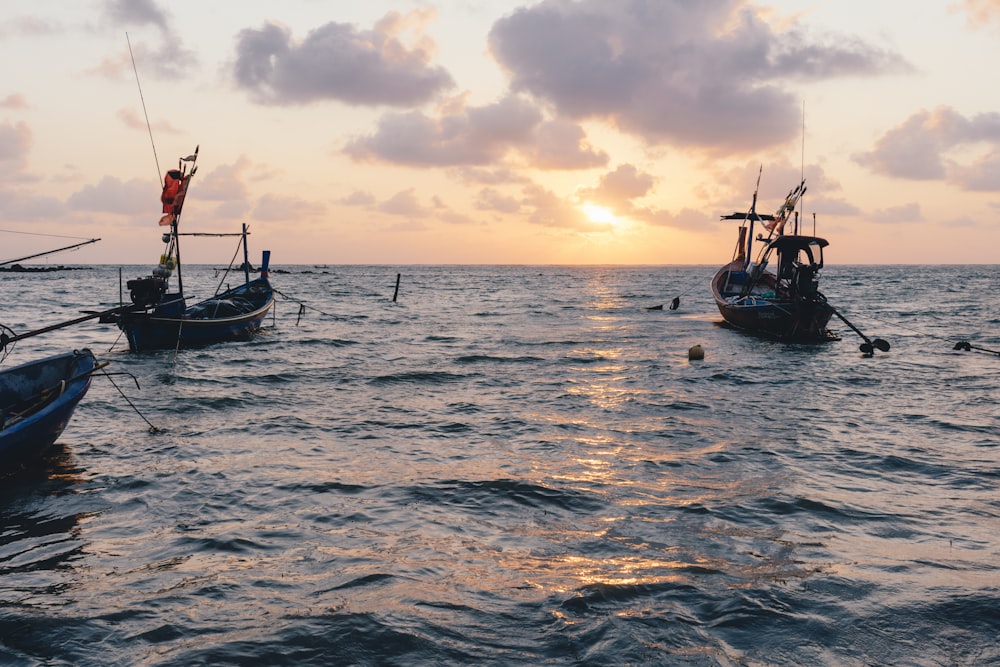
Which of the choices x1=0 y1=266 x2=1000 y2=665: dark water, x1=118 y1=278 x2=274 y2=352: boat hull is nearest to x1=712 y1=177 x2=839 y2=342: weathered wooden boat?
x1=0 y1=266 x2=1000 y2=665: dark water

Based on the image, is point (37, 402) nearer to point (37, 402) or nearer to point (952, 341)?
point (37, 402)

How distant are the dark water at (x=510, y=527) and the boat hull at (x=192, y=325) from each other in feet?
18.7

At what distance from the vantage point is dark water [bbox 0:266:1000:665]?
20.6ft

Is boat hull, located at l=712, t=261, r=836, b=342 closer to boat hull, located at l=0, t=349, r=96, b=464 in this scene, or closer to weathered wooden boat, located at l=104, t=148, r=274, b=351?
weathered wooden boat, located at l=104, t=148, r=274, b=351

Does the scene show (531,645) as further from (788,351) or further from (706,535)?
(788,351)

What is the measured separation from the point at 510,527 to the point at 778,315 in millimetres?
25281

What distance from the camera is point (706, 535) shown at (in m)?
8.70

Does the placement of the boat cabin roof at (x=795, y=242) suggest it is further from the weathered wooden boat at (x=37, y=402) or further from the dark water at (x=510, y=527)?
the weathered wooden boat at (x=37, y=402)

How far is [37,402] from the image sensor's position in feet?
39.5

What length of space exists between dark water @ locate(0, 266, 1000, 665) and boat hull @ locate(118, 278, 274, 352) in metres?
5.70

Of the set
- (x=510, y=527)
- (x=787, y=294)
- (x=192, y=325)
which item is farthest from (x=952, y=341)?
(x=192, y=325)

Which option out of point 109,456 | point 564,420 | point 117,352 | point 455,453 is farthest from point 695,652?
point 117,352

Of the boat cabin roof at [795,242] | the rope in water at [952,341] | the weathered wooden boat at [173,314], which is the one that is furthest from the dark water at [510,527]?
the boat cabin roof at [795,242]

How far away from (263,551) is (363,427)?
22.5 ft
